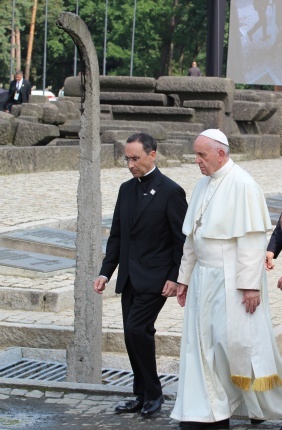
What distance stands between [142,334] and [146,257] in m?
0.42

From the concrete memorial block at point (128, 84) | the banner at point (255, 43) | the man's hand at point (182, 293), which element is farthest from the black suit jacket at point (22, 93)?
the man's hand at point (182, 293)

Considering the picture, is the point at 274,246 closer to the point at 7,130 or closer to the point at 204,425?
the point at 204,425

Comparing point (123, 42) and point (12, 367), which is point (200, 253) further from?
point (123, 42)

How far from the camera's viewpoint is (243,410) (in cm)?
612

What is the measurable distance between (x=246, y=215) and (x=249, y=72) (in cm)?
2826

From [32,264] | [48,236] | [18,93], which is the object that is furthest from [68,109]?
[32,264]

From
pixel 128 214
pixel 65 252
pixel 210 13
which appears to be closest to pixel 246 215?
pixel 128 214

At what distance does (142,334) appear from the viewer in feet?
20.9

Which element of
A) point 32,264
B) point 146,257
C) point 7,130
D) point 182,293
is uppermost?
point 7,130

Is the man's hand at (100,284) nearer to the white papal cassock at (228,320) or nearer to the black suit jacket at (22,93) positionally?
the white papal cassock at (228,320)

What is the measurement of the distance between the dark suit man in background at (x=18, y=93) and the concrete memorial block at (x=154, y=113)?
11.5 feet

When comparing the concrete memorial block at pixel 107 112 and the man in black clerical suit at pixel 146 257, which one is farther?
the concrete memorial block at pixel 107 112

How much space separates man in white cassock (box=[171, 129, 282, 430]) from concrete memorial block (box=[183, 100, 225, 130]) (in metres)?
19.4

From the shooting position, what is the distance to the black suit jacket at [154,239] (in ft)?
21.0
